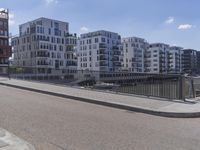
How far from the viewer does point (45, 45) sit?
104 meters

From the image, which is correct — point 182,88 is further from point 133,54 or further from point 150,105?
point 133,54

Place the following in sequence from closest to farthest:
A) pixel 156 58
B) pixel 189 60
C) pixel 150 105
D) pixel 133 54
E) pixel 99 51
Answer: pixel 150 105 → pixel 99 51 → pixel 133 54 → pixel 156 58 → pixel 189 60

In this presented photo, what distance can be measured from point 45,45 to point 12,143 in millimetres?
100345

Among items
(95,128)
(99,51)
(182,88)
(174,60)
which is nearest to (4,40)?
(99,51)

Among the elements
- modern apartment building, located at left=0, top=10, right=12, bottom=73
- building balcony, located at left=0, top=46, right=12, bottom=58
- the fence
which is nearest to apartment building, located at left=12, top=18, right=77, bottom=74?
modern apartment building, located at left=0, top=10, right=12, bottom=73

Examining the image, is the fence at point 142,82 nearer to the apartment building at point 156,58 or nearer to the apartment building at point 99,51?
the apartment building at point 99,51

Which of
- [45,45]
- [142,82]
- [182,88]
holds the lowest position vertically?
[182,88]

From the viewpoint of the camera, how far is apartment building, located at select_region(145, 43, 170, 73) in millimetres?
148625

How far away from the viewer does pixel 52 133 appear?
735cm

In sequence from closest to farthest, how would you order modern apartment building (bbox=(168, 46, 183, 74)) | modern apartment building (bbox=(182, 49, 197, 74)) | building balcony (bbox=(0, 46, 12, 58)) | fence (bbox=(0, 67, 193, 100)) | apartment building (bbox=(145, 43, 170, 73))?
1. fence (bbox=(0, 67, 193, 100))
2. building balcony (bbox=(0, 46, 12, 58))
3. apartment building (bbox=(145, 43, 170, 73))
4. modern apartment building (bbox=(168, 46, 183, 74))
5. modern apartment building (bbox=(182, 49, 197, 74))

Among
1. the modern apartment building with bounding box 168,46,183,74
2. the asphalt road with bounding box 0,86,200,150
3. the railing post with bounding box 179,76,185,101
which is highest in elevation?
the modern apartment building with bounding box 168,46,183,74

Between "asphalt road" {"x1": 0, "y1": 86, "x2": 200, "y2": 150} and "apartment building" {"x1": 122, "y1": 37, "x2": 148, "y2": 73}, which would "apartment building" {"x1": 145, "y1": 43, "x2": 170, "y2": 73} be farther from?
"asphalt road" {"x1": 0, "y1": 86, "x2": 200, "y2": 150}

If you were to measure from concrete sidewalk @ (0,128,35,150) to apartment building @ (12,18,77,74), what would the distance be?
92.7 m

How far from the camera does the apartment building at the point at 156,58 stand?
148625 mm
